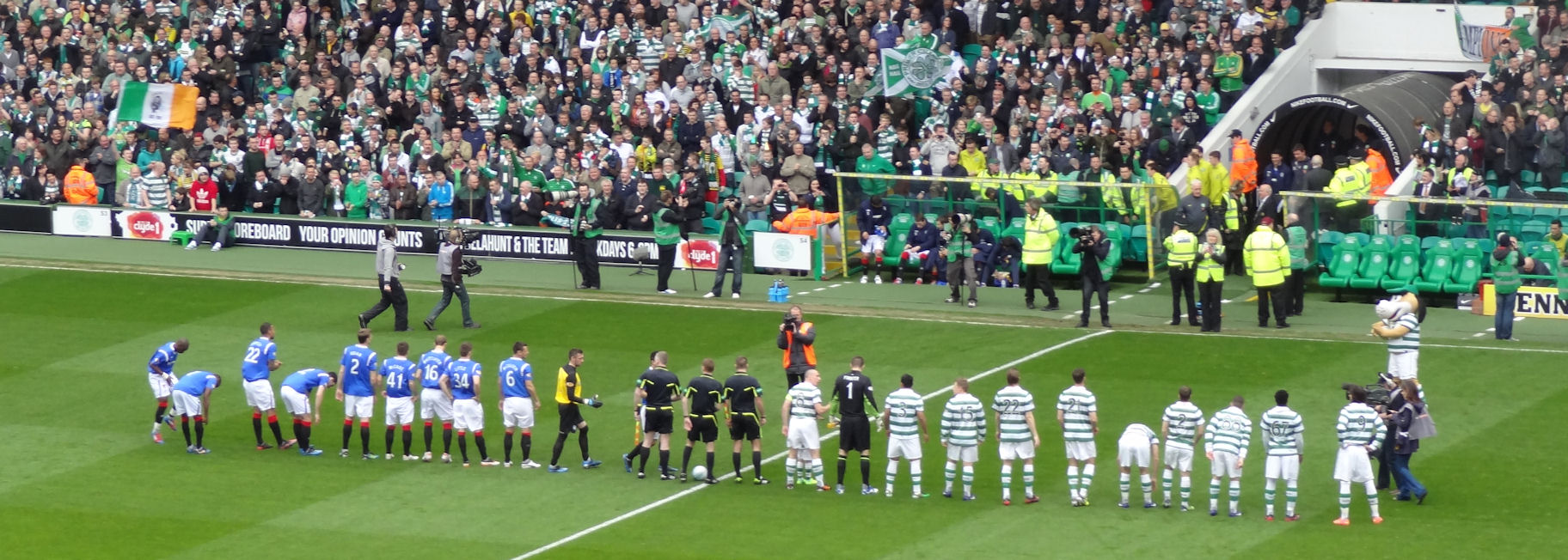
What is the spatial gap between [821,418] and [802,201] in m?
9.80

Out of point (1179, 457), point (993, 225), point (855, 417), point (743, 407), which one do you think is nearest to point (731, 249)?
point (993, 225)

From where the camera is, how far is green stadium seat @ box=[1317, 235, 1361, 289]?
34344mm

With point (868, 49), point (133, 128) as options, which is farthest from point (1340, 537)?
point (133, 128)

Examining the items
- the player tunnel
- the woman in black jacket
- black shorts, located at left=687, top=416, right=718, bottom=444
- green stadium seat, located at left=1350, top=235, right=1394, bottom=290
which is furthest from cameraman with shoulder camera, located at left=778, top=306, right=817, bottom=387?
the player tunnel

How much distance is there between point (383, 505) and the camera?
2530 cm

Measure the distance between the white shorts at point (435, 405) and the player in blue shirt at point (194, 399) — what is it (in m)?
2.95

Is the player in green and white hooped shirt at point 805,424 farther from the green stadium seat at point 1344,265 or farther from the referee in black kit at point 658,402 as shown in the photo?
the green stadium seat at point 1344,265

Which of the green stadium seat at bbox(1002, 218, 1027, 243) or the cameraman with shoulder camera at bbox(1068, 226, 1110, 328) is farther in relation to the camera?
the green stadium seat at bbox(1002, 218, 1027, 243)

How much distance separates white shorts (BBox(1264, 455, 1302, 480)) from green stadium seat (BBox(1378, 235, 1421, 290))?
1126 cm

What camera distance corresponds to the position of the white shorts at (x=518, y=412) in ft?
86.4

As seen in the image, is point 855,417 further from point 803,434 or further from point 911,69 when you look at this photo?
point 911,69

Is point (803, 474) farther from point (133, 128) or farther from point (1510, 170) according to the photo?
point (133, 128)

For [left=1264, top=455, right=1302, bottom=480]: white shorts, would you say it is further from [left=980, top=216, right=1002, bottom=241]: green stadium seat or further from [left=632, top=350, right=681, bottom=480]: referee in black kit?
[left=980, top=216, right=1002, bottom=241]: green stadium seat

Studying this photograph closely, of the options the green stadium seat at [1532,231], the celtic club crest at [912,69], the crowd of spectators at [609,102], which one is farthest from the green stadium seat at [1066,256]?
the green stadium seat at [1532,231]
